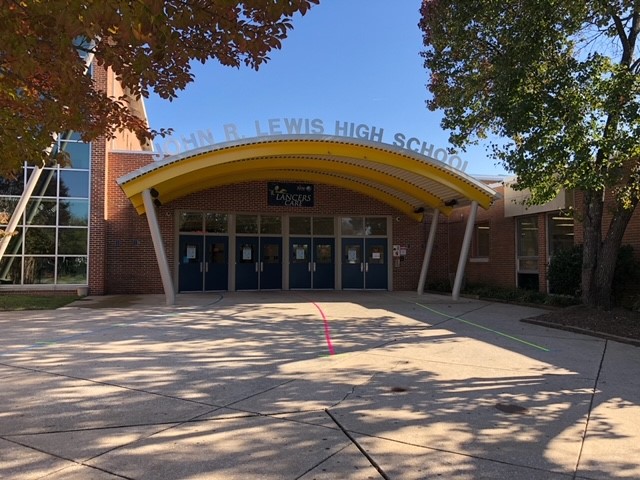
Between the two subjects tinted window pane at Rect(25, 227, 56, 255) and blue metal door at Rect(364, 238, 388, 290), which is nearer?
tinted window pane at Rect(25, 227, 56, 255)

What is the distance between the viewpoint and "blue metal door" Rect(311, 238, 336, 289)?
870 inches

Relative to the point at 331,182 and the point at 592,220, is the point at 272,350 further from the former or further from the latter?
the point at 331,182

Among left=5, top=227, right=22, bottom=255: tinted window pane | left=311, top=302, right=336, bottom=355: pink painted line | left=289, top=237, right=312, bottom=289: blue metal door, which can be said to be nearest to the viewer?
left=311, top=302, right=336, bottom=355: pink painted line

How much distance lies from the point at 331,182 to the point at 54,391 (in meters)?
16.4

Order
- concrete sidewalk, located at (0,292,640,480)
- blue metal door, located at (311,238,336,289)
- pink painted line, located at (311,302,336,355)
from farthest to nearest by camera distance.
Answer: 1. blue metal door, located at (311,238,336,289)
2. pink painted line, located at (311,302,336,355)
3. concrete sidewalk, located at (0,292,640,480)

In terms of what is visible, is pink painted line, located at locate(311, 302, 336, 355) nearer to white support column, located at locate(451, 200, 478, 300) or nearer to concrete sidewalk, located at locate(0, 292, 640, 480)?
concrete sidewalk, located at locate(0, 292, 640, 480)

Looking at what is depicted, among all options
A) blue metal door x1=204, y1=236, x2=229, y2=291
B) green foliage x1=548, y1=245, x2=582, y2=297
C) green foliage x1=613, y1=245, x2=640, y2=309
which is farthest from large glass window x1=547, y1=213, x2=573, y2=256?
blue metal door x1=204, y1=236, x2=229, y2=291

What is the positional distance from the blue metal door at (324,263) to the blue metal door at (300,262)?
25 centimetres

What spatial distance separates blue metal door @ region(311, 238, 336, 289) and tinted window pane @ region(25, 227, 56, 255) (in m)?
9.88

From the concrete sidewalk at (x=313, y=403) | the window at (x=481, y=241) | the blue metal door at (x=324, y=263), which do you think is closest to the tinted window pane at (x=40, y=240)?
the concrete sidewalk at (x=313, y=403)

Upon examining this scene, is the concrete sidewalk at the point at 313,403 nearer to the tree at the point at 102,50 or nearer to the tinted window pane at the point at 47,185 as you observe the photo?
the tree at the point at 102,50

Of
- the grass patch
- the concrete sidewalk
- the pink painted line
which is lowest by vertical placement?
the concrete sidewalk

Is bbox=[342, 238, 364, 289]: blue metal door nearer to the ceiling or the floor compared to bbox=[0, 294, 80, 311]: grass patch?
nearer to the ceiling

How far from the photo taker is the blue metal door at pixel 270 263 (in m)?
21.4
